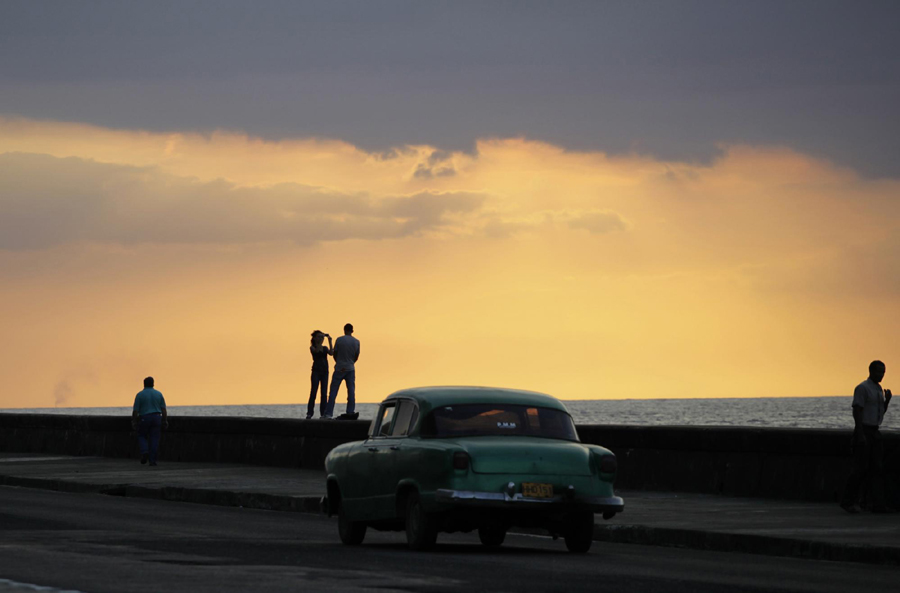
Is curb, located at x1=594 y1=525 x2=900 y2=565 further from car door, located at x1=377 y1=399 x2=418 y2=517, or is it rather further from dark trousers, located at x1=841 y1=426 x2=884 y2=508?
car door, located at x1=377 y1=399 x2=418 y2=517

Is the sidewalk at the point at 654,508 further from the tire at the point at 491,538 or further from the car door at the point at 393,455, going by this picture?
the car door at the point at 393,455

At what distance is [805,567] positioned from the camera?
14.5m

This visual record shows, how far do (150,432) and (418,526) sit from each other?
18.2 metres

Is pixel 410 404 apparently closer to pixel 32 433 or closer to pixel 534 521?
pixel 534 521

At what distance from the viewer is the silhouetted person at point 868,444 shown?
63.6 ft

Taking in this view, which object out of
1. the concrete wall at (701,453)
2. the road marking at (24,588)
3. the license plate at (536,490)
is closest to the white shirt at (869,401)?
the concrete wall at (701,453)

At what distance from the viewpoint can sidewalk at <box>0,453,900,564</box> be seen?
16078mm

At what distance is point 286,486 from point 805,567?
12579mm

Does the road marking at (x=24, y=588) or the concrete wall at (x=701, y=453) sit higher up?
the concrete wall at (x=701, y=453)

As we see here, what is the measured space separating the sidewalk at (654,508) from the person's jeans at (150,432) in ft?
1.53

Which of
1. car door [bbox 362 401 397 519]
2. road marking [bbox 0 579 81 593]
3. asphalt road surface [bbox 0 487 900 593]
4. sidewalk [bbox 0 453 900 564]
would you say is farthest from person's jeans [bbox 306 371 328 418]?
road marking [bbox 0 579 81 593]

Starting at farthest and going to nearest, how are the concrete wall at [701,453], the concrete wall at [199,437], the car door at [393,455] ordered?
the concrete wall at [199,437] → the concrete wall at [701,453] → the car door at [393,455]

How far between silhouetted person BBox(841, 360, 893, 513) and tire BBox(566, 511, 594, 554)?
5092 millimetres

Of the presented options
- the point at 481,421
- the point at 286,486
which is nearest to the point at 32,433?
the point at 286,486
